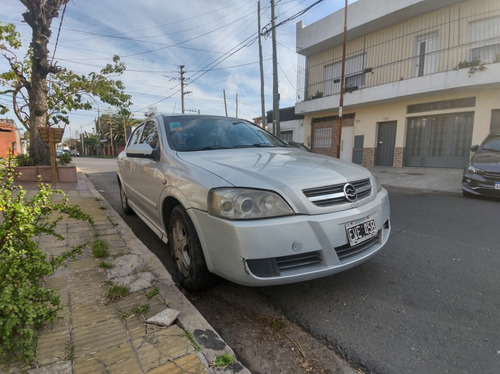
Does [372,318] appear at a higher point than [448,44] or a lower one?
lower

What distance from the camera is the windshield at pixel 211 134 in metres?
3.00

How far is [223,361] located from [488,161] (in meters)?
7.44

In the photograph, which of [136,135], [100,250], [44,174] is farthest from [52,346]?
[44,174]

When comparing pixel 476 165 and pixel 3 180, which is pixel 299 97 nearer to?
pixel 476 165

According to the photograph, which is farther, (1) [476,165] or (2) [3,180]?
(1) [476,165]

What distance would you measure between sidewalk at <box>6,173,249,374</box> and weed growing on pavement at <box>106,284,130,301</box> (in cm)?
3

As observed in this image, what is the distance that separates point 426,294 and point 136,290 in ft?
7.69

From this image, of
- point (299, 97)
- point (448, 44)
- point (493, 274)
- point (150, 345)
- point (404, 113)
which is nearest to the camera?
point (150, 345)

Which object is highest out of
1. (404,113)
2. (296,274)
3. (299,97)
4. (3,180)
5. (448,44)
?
(448,44)

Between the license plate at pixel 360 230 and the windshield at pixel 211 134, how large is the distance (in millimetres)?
1523

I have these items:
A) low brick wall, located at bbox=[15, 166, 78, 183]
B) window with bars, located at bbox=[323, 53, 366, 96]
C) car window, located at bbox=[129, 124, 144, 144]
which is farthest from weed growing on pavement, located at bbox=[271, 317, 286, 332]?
window with bars, located at bbox=[323, 53, 366, 96]

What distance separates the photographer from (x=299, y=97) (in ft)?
56.4

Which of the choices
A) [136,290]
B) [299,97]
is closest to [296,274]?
[136,290]

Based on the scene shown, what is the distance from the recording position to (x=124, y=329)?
1811mm
